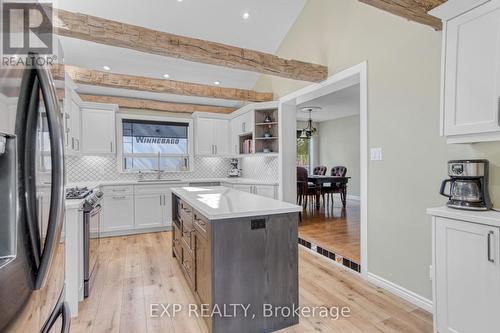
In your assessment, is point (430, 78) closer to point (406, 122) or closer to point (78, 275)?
point (406, 122)

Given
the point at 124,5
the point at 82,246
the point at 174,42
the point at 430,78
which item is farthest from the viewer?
the point at 124,5

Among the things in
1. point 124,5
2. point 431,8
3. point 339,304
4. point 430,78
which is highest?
point 124,5

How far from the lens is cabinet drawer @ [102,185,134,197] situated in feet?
14.3

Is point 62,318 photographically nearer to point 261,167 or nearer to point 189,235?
point 189,235

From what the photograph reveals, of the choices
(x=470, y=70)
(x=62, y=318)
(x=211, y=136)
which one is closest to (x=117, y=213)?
(x=211, y=136)

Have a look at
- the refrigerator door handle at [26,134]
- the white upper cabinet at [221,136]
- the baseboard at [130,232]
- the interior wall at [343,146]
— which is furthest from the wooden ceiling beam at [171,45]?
the interior wall at [343,146]

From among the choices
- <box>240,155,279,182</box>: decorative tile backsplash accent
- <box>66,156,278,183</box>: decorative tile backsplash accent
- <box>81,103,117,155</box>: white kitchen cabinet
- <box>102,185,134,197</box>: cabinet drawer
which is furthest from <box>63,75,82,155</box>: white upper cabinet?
<box>240,155,279,182</box>: decorative tile backsplash accent

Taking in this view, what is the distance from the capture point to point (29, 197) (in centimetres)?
70

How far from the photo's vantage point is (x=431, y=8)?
1824 mm

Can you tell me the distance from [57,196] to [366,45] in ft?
9.93

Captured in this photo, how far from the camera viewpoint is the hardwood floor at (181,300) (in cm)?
195

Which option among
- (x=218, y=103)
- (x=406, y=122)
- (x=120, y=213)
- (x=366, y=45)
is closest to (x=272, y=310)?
(x=406, y=122)

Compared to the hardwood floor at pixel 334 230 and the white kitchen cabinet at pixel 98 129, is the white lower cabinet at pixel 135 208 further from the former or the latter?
the hardwood floor at pixel 334 230

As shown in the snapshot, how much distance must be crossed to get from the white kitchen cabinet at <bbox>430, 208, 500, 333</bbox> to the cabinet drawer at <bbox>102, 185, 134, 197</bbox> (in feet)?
14.3
